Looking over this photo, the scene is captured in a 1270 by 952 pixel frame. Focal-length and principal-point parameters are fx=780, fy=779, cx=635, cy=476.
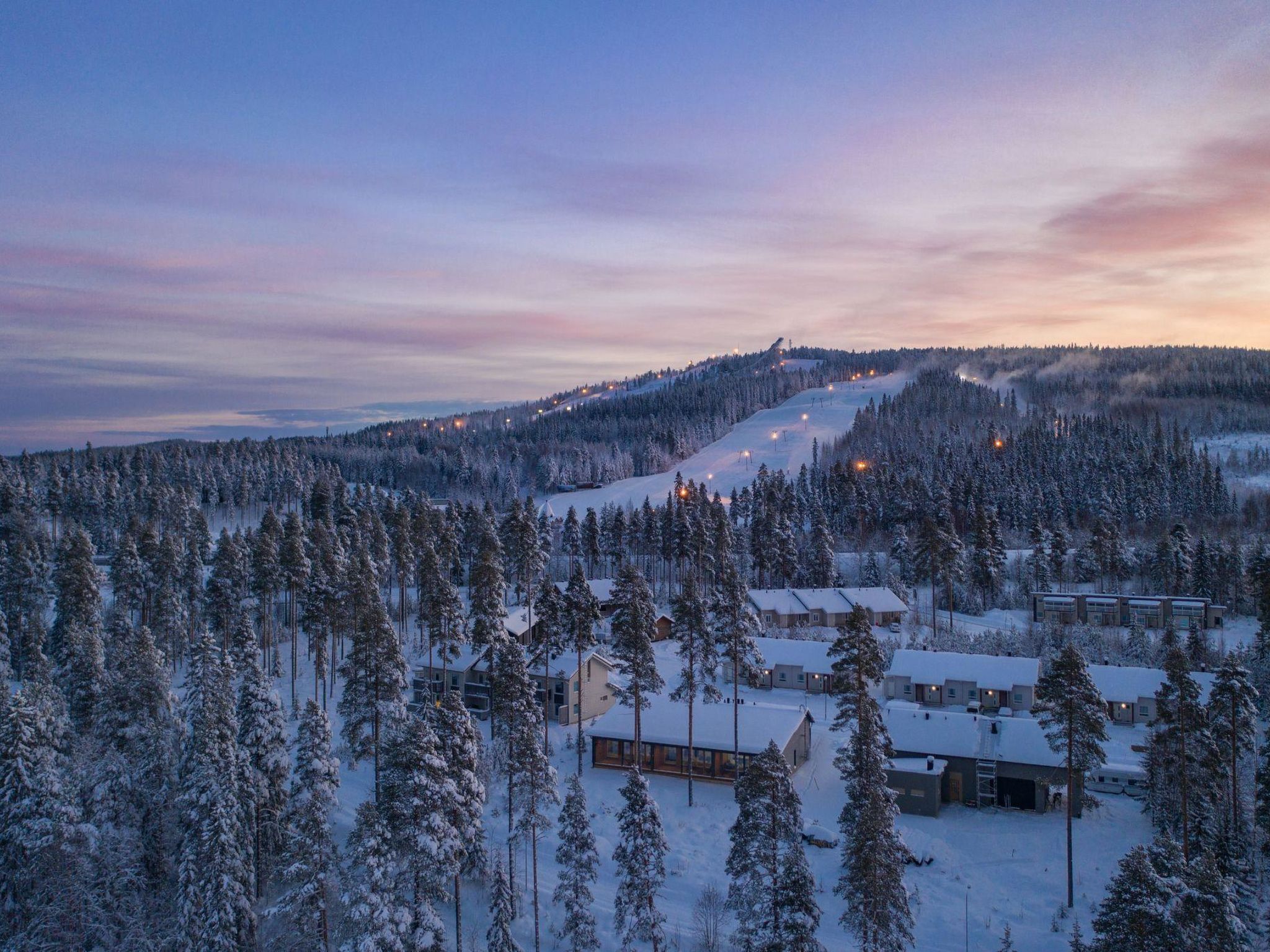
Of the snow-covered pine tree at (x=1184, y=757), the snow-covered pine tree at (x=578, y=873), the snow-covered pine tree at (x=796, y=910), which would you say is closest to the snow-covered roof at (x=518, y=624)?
the snow-covered pine tree at (x=578, y=873)

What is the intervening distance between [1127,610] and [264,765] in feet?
245

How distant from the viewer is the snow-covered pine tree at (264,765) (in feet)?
106

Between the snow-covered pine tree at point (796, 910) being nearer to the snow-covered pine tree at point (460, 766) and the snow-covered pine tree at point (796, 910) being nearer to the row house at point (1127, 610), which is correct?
the snow-covered pine tree at point (460, 766)

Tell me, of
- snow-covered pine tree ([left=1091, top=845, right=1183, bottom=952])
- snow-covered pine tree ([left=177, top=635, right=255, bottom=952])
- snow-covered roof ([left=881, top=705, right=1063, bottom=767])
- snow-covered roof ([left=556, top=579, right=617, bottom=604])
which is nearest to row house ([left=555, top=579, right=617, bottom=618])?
snow-covered roof ([left=556, top=579, right=617, bottom=604])

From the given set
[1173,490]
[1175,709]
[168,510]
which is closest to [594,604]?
[1175,709]

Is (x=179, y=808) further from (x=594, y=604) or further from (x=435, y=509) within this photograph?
(x=435, y=509)

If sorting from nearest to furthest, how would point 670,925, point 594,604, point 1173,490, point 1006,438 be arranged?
point 670,925, point 594,604, point 1173,490, point 1006,438

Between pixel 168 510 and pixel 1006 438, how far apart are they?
158010 mm

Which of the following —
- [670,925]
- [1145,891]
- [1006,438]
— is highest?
[1006,438]

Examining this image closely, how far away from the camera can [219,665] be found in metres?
35.4

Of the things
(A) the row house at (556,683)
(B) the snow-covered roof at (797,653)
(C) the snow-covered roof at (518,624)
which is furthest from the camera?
(B) the snow-covered roof at (797,653)

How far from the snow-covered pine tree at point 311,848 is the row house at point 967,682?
37.5 meters

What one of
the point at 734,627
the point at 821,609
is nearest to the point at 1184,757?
the point at 734,627

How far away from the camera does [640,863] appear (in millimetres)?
26125
